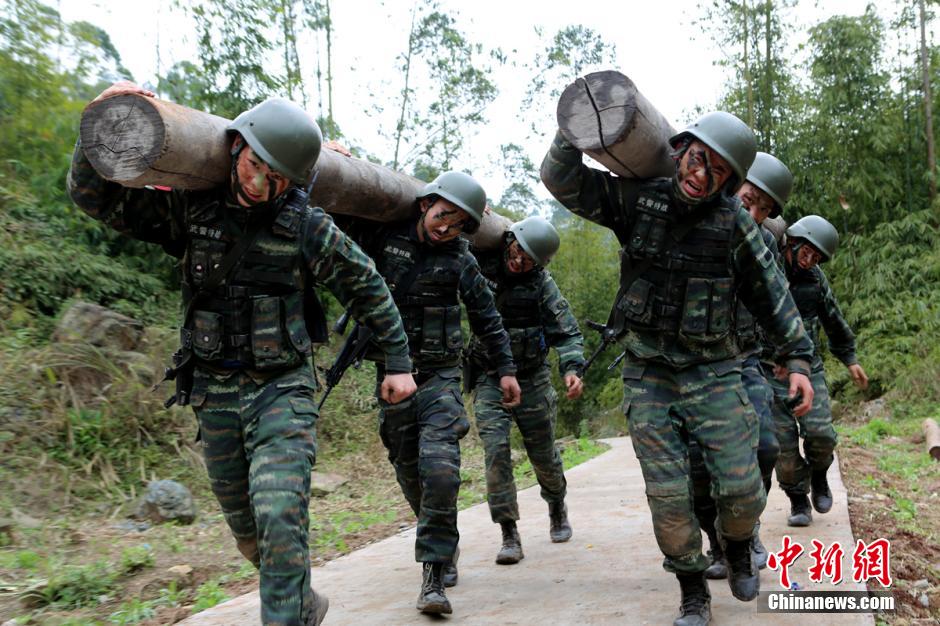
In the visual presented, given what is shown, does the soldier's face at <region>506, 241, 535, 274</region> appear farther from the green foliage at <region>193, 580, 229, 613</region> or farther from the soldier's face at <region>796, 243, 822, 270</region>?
the green foliage at <region>193, 580, 229, 613</region>

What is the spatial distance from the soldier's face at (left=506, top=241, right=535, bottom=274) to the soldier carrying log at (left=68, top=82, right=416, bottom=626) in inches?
92.4

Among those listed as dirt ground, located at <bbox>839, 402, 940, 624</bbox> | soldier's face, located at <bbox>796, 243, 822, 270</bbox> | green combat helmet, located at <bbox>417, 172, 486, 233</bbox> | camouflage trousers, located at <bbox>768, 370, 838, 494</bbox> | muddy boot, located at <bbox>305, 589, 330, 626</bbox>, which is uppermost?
green combat helmet, located at <bbox>417, 172, 486, 233</bbox>

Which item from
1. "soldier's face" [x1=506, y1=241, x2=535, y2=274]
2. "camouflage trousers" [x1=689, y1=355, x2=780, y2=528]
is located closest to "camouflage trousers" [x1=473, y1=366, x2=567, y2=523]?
"soldier's face" [x1=506, y1=241, x2=535, y2=274]

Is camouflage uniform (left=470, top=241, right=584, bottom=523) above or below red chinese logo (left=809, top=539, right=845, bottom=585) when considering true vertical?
above

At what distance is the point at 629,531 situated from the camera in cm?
592

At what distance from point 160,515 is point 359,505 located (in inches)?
87.8

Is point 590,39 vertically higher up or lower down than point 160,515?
Result: higher up

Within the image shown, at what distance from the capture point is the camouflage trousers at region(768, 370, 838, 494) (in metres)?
5.73

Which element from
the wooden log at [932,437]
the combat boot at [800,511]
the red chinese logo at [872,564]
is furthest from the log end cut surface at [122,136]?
the wooden log at [932,437]

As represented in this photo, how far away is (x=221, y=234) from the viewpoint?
11.0 feet

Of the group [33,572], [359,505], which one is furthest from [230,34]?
[33,572]

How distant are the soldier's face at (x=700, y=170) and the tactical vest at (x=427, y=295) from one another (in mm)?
1465

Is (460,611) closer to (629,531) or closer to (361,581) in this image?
(361,581)

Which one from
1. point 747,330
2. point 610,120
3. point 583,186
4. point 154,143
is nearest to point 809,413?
point 747,330
